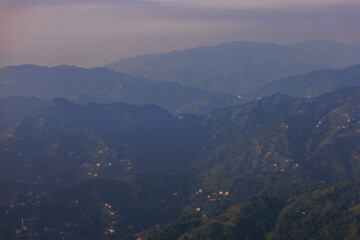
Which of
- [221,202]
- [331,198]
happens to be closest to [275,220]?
[331,198]

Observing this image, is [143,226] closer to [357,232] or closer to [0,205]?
[0,205]

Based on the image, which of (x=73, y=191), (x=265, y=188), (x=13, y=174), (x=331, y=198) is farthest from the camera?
(x=13, y=174)

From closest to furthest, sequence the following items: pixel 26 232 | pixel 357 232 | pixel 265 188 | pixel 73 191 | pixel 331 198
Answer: pixel 357 232, pixel 26 232, pixel 331 198, pixel 73 191, pixel 265 188

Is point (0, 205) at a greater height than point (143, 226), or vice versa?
point (0, 205)

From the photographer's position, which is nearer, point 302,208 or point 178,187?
point 302,208

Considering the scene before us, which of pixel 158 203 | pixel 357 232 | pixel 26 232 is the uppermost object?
pixel 357 232

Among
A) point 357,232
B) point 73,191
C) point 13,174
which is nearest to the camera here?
point 357,232

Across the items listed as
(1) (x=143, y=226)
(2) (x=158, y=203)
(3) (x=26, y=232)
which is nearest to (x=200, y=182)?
(2) (x=158, y=203)

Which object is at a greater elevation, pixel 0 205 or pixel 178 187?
pixel 0 205

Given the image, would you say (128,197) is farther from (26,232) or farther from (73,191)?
(26,232)
